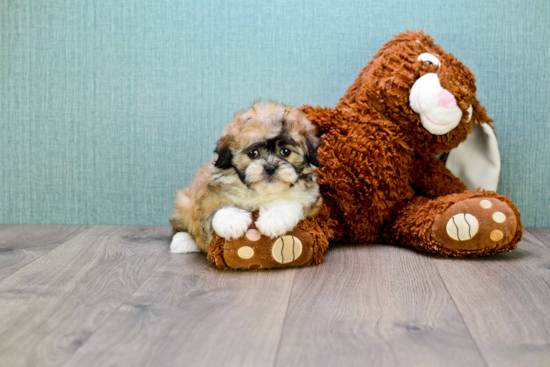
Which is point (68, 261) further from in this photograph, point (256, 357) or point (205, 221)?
point (256, 357)

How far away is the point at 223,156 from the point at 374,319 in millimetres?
777

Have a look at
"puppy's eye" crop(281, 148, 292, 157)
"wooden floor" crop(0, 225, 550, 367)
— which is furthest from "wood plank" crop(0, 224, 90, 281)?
"puppy's eye" crop(281, 148, 292, 157)

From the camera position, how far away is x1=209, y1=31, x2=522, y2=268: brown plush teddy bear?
1.77m

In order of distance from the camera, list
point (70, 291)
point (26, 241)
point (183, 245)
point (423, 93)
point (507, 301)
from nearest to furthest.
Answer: point (507, 301), point (70, 291), point (423, 93), point (183, 245), point (26, 241)

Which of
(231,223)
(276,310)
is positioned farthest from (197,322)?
(231,223)

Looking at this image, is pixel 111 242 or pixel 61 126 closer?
pixel 111 242

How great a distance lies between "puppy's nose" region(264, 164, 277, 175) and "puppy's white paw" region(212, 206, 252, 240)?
0.18m

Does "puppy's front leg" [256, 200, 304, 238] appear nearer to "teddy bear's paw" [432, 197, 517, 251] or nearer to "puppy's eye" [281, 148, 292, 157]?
"puppy's eye" [281, 148, 292, 157]

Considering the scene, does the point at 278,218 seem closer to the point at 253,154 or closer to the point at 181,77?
the point at 253,154

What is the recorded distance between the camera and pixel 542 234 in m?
2.24

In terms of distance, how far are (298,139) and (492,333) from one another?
0.88m

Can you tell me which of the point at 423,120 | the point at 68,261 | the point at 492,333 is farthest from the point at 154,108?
the point at 492,333

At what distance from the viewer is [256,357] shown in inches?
41.8

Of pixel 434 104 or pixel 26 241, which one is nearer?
pixel 434 104
